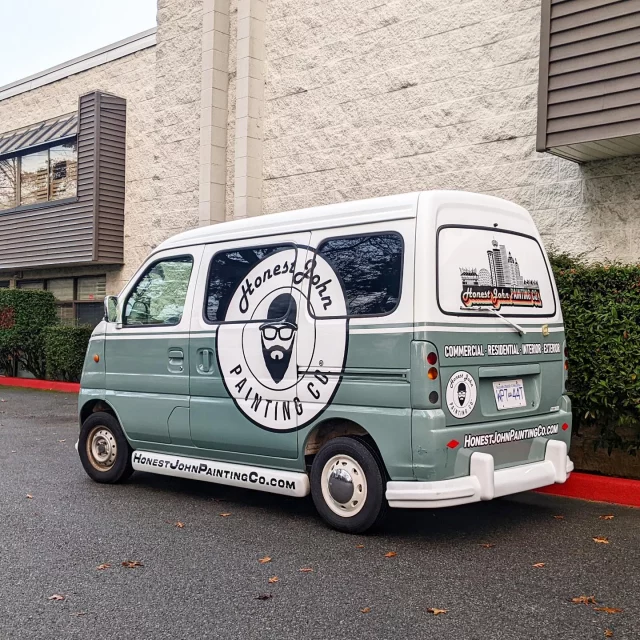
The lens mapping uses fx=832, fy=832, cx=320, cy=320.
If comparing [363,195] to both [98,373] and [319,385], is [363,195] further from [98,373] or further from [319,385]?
[319,385]

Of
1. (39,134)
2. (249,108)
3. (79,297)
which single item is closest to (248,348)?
(249,108)

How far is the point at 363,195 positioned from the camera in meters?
11.8

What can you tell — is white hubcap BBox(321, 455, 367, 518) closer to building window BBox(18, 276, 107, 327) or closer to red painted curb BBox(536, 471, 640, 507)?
red painted curb BBox(536, 471, 640, 507)

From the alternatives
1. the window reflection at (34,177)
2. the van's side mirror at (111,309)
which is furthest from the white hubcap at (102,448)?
the window reflection at (34,177)

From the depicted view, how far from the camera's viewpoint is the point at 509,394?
18.9 feet

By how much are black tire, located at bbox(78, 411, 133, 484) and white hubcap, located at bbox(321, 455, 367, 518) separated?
2.28 metres

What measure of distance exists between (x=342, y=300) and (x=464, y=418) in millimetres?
1144

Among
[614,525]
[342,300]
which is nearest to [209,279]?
[342,300]

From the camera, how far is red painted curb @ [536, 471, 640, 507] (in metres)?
6.62

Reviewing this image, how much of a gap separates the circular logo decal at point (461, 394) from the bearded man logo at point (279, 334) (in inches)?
48.6

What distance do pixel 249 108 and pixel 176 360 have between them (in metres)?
7.44

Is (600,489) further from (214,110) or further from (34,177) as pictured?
(34,177)

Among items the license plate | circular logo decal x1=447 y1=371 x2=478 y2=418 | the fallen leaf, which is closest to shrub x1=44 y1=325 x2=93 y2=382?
the fallen leaf

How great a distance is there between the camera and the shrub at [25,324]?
679 inches
